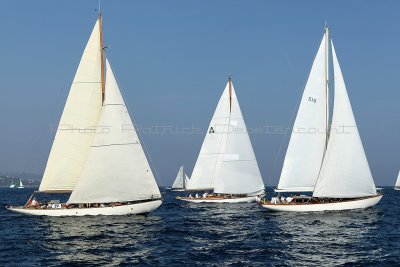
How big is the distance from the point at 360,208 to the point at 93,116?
24963 mm

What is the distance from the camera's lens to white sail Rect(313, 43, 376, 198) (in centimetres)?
3950

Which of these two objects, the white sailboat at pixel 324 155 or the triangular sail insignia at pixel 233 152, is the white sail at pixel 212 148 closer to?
the triangular sail insignia at pixel 233 152

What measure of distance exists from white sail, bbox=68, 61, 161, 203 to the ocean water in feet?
6.48

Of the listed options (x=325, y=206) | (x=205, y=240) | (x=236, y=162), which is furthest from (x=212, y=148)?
(x=205, y=240)

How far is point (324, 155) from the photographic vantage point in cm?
4119

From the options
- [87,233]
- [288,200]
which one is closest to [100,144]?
[87,233]

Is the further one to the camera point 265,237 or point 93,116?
point 93,116

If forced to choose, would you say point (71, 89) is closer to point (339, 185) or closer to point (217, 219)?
point (217, 219)

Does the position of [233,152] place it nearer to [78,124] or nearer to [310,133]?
[310,133]

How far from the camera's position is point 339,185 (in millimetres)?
39469

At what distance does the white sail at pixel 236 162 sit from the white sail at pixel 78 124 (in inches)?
796

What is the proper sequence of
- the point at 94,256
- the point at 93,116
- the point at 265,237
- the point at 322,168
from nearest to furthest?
the point at 94,256, the point at 265,237, the point at 93,116, the point at 322,168

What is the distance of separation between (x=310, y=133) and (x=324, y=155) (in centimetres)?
236

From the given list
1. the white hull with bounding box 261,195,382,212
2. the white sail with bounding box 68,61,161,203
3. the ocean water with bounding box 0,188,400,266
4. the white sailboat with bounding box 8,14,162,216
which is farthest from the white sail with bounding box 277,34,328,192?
the white sail with bounding box 68,61,161,203
